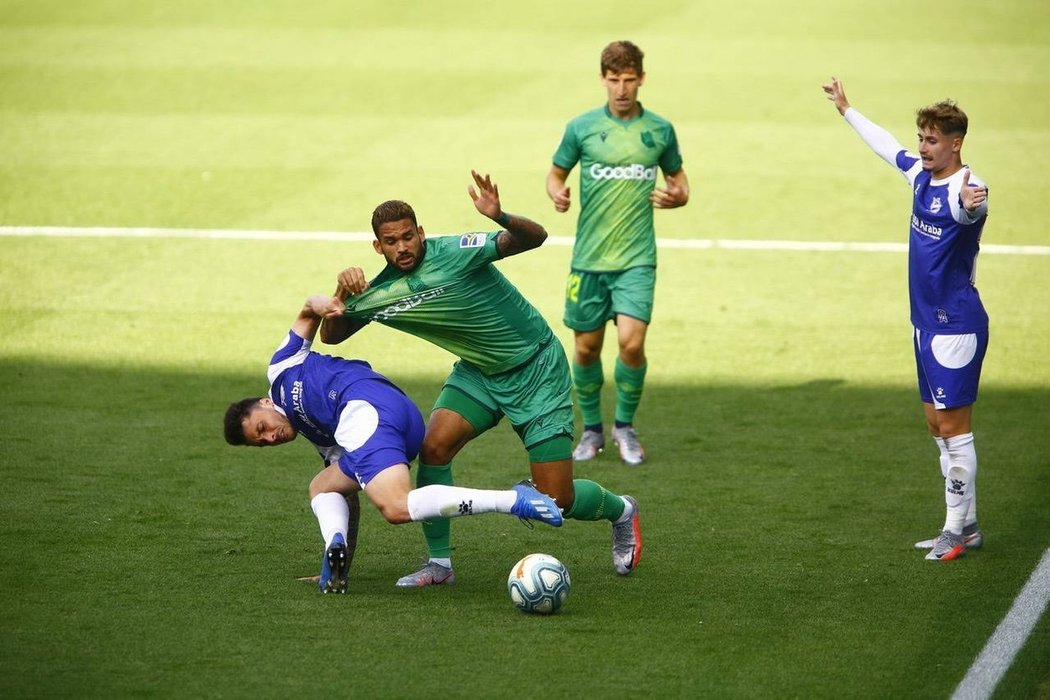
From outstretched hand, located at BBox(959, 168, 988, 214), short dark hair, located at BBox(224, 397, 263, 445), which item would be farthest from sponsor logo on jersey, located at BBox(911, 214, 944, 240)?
short dark hair, located at BBox(224, 397, 263, 445)

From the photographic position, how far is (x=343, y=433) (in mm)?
6820

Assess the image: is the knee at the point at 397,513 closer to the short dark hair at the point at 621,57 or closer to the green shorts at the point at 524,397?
the green shorts at the point at 524,397

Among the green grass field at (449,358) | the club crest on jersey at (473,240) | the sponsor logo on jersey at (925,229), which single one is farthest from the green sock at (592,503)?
the sponsor logo on jersey at (925,229)

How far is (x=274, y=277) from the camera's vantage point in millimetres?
13938

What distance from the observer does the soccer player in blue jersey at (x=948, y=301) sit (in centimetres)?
725

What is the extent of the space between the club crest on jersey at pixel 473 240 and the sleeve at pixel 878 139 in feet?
7.33

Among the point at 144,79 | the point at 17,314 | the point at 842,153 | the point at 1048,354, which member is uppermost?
the point at 144,79

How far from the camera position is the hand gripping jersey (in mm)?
7277

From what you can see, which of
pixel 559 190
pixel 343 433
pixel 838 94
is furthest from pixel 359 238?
pixel 343 433

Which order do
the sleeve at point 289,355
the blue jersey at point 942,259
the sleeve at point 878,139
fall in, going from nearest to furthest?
the sleeve at point 289,355
the blue jersey at point 942,259
the sleeve at point 878,139

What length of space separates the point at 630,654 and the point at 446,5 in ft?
63.5

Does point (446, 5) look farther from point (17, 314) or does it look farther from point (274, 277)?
point (17, 314)

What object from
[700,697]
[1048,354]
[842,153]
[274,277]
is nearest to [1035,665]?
[700,697]

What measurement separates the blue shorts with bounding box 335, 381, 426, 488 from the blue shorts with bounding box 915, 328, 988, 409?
2711mm
